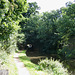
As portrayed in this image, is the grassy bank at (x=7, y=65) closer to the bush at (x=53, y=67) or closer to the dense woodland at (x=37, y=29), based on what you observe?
the dense woodland at (x=37, y=29)

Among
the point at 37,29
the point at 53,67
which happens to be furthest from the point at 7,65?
the point at 37,29

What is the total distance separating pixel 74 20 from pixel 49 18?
1359cm

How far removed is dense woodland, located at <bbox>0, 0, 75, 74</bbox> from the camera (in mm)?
6996

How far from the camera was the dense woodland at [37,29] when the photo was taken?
6996 millimetres

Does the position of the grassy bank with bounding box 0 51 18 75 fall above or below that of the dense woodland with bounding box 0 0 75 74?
below

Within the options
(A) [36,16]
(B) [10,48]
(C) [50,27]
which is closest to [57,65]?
(B) [10,48]

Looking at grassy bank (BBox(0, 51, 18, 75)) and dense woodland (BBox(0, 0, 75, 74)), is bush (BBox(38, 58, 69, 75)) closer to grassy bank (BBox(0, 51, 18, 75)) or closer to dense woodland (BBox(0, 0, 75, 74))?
grassy bank (BBox(0, 51, 18, 75))

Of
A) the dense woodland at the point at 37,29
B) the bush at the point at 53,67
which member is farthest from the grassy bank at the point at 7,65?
the bush at the point at 53,67

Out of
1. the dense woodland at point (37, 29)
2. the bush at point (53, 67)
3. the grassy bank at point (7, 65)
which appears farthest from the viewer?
the bush at point (53, 67)

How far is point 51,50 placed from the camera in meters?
30.6

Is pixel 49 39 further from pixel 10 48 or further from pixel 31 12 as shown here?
pixel 10 48

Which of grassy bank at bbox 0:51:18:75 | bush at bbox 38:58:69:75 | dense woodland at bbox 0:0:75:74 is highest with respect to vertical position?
dense woodland at bbox 0:0:75:74

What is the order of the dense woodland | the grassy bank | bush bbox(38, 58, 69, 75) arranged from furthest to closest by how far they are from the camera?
bush bbox(38, 58, 69, 75) → the dense woodland → the grassy bank

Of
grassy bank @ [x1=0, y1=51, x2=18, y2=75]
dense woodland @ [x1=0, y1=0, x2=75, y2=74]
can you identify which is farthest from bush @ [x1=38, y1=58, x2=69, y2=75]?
dense woodland @ [x1=0, y1=0, x2=75, y2=74]
